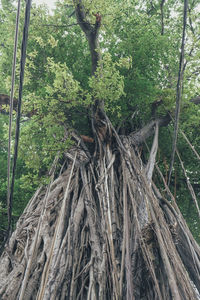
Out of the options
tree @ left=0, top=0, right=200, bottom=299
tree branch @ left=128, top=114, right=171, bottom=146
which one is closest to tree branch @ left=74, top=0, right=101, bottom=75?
tree @ left=0, top=0, right=200, bottom=299

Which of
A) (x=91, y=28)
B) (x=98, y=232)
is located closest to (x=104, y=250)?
(x=98, y=232)

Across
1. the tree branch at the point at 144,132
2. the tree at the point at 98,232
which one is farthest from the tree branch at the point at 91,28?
the tree branch at the point at 144,132

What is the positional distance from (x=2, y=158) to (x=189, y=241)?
11.3 ft

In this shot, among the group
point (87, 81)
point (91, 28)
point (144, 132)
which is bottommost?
point (144, 132)

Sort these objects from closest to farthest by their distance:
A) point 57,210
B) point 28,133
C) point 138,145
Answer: point 57,210
point 28,133
point 138,145

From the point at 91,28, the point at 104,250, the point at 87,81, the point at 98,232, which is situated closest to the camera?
the point at 104,250

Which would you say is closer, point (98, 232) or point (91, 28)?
point (98, 232)

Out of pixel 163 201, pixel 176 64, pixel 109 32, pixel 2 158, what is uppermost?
pixel 109 32

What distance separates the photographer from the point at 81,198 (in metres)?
2.54

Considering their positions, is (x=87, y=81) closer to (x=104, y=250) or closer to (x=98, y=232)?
(x=98, y=232)

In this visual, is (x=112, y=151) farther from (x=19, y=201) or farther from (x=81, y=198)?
(x=19, y=201)

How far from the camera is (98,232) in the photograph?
7.14 ft

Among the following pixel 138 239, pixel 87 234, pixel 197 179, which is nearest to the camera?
pixel 138 239

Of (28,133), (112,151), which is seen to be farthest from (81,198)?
(28,133)
